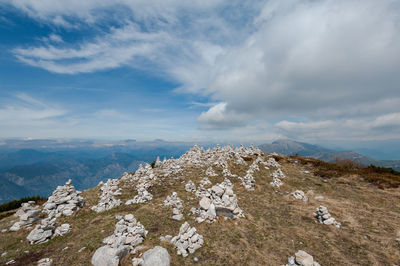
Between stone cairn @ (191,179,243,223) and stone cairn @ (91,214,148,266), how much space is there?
6.57 meters

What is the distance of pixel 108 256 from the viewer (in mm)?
12734

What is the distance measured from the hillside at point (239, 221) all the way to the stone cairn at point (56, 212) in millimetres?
167

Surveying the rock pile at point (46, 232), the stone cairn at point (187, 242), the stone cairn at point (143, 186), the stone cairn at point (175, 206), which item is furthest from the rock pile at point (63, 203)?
the stone cairn at point (187, 242)

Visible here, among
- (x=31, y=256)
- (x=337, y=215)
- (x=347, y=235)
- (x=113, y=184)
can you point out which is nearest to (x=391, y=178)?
(x=337, y=215)

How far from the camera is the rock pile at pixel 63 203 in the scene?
22.2 m

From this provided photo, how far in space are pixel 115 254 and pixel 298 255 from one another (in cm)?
1370

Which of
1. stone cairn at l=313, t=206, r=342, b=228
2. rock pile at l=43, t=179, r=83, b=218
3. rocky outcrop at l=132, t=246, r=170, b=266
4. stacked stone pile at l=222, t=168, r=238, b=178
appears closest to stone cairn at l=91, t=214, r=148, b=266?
rocky outcrop at l=132, t=246, r=170, b=266

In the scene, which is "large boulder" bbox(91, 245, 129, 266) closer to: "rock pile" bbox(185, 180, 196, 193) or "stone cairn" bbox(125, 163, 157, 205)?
"stone cairn" bbox(125, 163, 157, 205)

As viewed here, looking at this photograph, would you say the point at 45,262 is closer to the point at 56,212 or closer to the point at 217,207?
the point at 56,212

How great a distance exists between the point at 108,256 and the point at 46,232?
10411 mm

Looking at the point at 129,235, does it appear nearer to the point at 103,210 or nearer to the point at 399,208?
the point at 103,210

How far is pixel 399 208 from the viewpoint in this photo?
22.9 m

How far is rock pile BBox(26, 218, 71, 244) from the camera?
16953 millimetres

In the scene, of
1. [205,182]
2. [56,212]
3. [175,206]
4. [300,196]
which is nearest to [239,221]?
[175,206]
